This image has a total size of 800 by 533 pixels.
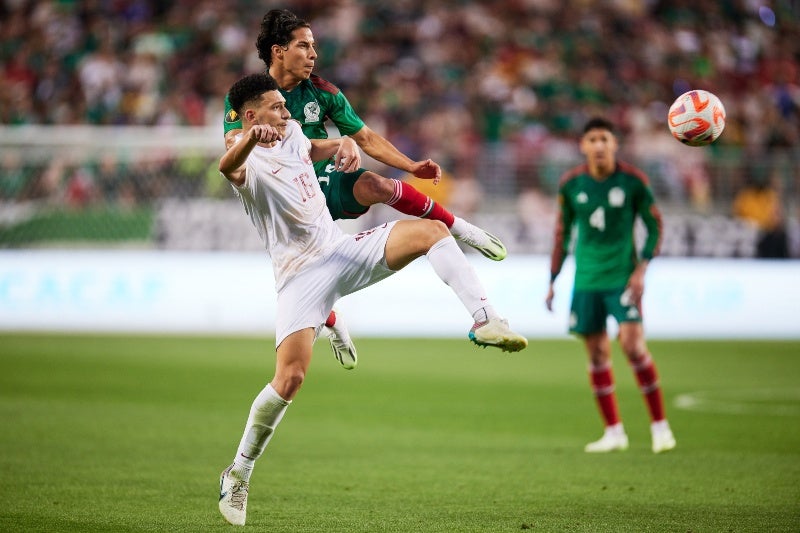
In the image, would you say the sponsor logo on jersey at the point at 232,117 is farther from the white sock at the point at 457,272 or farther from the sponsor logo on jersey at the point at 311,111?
the white sock at the point at 457,272

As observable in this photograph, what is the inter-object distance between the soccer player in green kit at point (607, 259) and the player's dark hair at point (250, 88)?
12.9 feet

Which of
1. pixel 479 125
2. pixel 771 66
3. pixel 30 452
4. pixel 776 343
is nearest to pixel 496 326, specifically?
pixel 30 452

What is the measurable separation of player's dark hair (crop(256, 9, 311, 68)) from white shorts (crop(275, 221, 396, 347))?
1304mm

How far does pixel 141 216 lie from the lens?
60.8 ft

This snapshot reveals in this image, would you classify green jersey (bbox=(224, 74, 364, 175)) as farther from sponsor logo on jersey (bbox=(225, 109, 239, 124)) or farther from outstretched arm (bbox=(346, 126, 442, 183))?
sponsor logo on jersey (bbox=(225, 109, 239, 124))

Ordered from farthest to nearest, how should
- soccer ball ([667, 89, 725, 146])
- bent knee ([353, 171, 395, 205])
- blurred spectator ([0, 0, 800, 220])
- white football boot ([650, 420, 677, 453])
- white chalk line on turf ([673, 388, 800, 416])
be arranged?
blurred spectator ([0, 0, 800, 220])
white chalk line on turf ([673, 388, 800, 416])
white football boot ([650, 420, 677, 453])
soccer ball ([667, 89, 725, 146])
bent knee ([353, 171, 395, 205])

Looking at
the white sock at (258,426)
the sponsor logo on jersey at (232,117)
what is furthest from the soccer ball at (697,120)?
the white sock at (258,426)

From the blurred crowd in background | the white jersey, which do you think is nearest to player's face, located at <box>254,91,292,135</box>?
the white jersey

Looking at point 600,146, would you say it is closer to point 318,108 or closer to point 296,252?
point 318,108

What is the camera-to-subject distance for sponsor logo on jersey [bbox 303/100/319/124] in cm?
743

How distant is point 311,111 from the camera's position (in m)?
7.44

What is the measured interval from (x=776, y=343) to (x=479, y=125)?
6.49 meters

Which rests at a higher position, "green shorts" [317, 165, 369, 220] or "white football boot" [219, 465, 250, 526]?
"green shorts" [317, 165, 369, 220]

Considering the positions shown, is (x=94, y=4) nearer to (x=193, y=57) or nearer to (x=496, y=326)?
(x=193, y=57)
